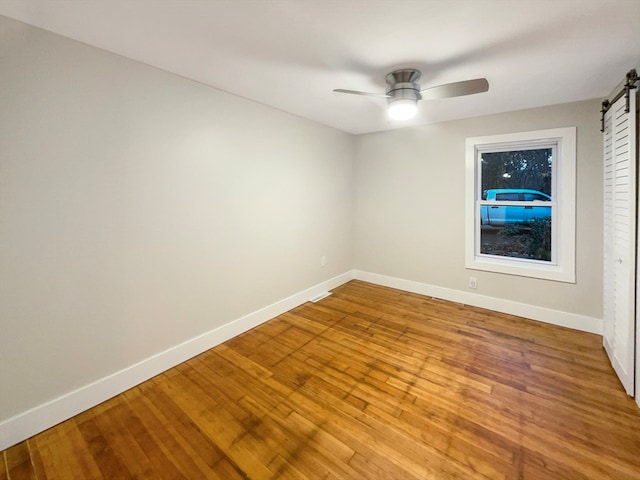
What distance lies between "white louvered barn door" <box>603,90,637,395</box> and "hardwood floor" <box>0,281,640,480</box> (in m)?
0.24

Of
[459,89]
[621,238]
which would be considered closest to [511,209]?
[621,238]

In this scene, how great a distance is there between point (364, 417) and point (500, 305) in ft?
7.71

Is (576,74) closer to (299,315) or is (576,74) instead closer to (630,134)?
(630,134)

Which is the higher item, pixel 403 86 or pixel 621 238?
pixel 403 86

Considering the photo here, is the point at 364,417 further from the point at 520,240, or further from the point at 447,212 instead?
the point at 520,240

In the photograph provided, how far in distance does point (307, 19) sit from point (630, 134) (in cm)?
215

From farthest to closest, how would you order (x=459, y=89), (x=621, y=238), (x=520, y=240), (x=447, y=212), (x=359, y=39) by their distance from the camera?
(x=447, y=212), (x=520, y=240), (x=621, y=238), (x=459, y=89), (x=359, y=39)

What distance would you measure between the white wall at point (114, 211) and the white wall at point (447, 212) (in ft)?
5.47

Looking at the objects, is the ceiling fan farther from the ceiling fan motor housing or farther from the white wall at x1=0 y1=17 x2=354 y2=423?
the white wall at x1=0 y1=17 x2=354 y2=423

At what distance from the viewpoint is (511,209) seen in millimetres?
3225

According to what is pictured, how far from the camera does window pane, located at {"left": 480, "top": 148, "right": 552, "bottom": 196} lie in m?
3.00

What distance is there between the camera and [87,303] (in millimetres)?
1780

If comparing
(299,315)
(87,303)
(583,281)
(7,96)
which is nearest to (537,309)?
(583,281)

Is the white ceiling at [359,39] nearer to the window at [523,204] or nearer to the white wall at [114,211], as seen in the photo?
the white wall at [114,211]
